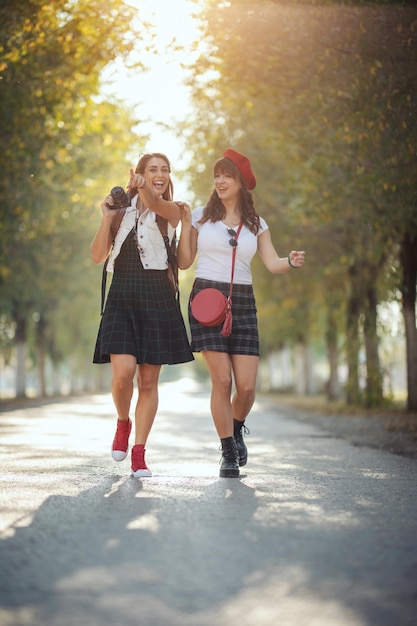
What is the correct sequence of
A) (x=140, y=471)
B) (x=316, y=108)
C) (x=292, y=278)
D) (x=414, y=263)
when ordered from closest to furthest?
(x=140, y=471), (x=316, y=108), (x=414, y=263), (x=292, y=278)

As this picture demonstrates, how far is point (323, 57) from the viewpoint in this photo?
12.8m

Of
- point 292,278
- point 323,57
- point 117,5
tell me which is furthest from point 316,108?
point 292,278

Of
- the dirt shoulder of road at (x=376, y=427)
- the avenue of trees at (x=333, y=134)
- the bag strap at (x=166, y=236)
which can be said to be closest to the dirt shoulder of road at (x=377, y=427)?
the dirt shoulder of road at (x=376, y=427)

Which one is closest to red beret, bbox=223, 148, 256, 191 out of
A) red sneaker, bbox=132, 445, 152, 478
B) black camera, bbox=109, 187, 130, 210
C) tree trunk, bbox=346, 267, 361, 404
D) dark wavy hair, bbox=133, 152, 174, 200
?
dark wavy hair, bbox=133, 152, 174, 200

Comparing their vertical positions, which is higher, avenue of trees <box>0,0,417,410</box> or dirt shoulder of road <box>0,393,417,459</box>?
avenue of trees <box>0,0,417,410</box>

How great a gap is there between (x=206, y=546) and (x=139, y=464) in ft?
9.01

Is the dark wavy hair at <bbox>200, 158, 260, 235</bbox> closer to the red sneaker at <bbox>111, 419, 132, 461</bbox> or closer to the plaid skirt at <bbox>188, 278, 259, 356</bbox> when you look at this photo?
the plaid skirt at <bbox>188, 278, 259, 356</bbox>

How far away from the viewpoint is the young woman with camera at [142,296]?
23.2 feet

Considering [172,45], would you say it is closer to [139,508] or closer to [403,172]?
[403,172]

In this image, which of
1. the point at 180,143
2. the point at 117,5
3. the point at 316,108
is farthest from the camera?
the point at 180,143

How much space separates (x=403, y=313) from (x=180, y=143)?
21.1ft

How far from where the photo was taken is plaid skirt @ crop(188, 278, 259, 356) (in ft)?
23.6

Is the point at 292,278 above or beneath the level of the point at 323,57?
beneath

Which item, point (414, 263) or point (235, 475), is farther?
point (414, 263)
